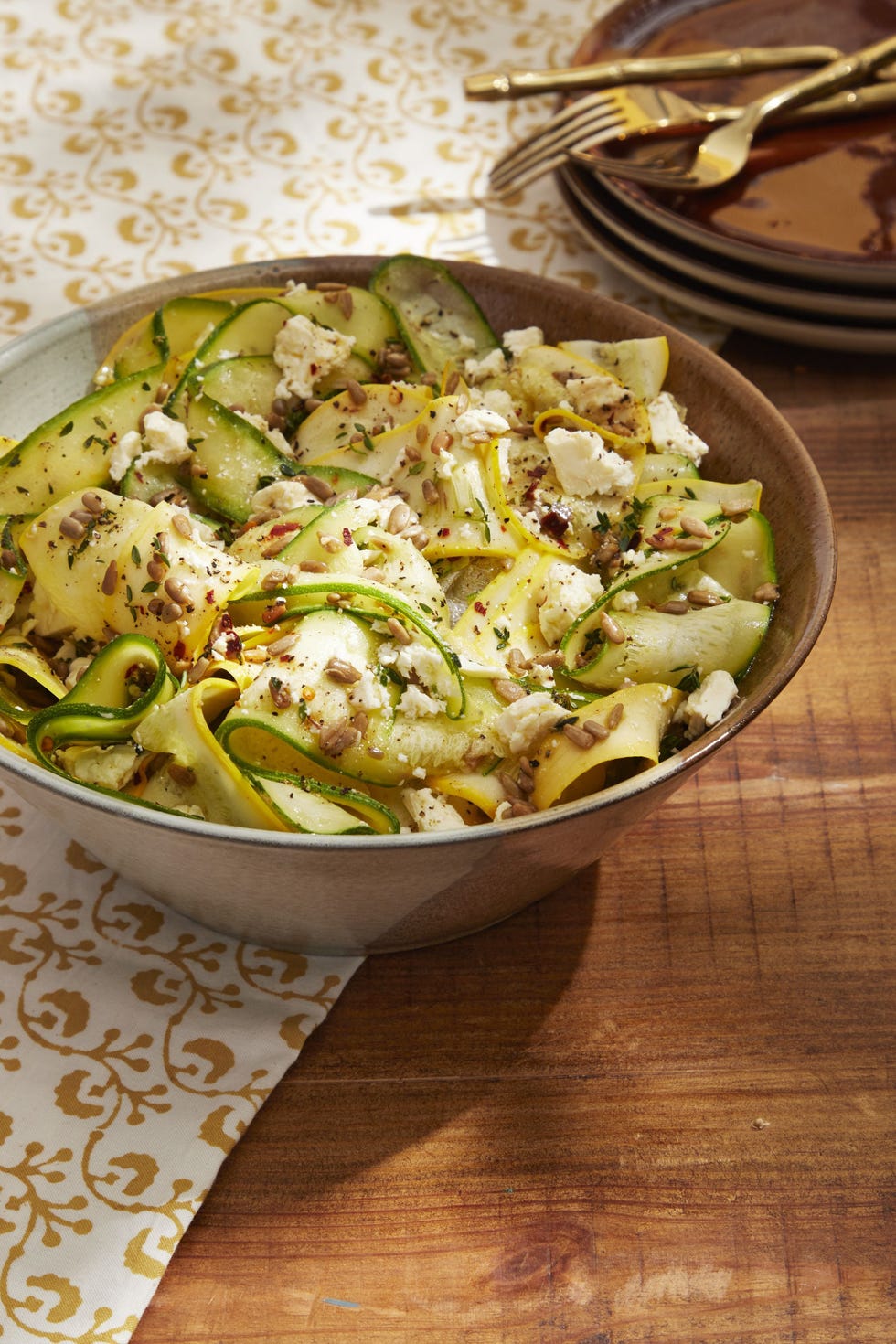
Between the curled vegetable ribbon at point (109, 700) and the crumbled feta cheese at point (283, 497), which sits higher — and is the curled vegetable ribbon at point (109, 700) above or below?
above

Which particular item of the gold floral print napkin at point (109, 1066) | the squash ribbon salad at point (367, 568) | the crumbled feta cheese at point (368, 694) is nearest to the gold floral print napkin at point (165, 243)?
the gold floral print napkin at point (109, 1066)

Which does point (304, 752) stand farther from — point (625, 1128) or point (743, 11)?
point (743, 11)

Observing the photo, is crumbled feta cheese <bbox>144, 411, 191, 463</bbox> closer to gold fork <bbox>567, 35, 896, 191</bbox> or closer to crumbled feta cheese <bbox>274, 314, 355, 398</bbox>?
crumbled feta cheese <bbox>274, 314, 355, 398</bbox>

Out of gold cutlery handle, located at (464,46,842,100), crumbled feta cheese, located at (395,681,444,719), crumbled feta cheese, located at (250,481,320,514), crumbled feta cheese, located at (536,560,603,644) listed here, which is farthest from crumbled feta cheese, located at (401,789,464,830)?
gold cutlery handle, located at (464,46,842,100)

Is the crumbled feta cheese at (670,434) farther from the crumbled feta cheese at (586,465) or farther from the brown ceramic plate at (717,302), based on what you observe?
the brown ceramic plate at (717,302)

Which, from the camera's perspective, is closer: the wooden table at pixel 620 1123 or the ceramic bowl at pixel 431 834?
the ceramic bowl at pixel 431 834

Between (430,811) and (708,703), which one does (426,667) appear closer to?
(430,811)
